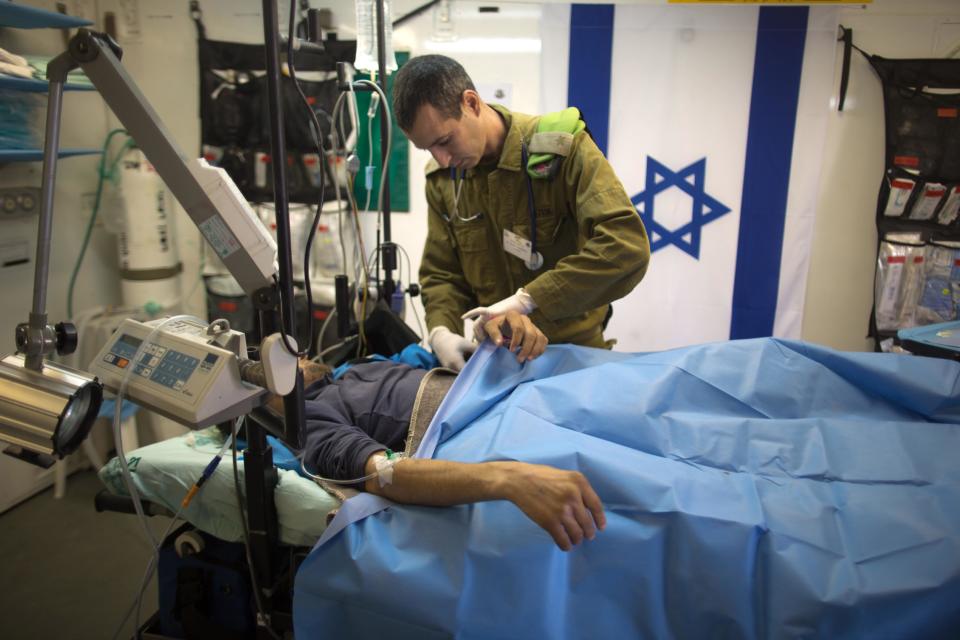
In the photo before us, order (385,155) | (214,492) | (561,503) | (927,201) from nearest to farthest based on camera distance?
(561,503) < (214,492) < (385,155) < (927,201)

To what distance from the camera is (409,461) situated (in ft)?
4.08

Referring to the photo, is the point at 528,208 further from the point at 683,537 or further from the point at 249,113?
the point at 249,113

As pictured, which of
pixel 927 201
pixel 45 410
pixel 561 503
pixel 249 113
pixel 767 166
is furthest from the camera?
pixel 249 113

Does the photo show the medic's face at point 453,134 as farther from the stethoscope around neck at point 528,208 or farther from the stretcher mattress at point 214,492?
the stretcher mattress at point 214,492

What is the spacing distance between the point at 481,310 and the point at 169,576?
0.94 metres

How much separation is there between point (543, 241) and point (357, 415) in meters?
0.75

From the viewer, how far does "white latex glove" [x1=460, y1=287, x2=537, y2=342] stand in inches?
65.2

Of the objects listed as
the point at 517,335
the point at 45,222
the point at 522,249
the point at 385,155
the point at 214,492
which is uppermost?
the point at 385,155

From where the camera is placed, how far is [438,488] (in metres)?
1.17

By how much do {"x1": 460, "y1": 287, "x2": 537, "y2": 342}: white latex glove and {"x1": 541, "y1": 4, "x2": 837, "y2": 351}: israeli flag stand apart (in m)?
1.43

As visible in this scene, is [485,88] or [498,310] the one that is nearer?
[498,310]

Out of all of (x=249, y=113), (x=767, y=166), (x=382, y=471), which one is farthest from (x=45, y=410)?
(x=767, y=166)

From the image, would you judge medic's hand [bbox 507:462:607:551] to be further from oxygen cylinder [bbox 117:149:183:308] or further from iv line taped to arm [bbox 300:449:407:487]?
oxygen cylinder [bbox 117:149:183:308]

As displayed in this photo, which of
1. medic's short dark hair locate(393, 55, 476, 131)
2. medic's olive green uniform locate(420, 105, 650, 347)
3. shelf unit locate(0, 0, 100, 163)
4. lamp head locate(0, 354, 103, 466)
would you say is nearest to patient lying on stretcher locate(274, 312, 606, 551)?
medic's olive green uniform locate(420, 105, 650, 347)
